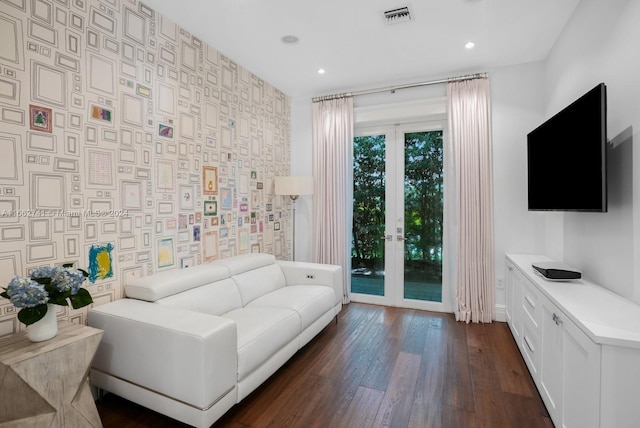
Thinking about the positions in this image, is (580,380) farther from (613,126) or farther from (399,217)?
(399,217)

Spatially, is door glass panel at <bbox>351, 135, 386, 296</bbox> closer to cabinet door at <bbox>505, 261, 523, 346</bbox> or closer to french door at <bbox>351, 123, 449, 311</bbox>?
french door at <bbox>351, 123, 449, 311</bbox>

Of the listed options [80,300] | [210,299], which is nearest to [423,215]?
[210,299]

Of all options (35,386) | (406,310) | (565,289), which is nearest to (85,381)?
(35,386)

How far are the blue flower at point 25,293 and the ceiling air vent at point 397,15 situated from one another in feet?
9.65

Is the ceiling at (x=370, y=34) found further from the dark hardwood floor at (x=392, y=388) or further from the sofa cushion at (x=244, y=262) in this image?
the dark hardwood floor at (x=392, y=388)

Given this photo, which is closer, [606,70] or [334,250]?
[606,70]

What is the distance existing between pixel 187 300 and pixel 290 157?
2.70 meters

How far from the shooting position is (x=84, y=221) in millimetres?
2100

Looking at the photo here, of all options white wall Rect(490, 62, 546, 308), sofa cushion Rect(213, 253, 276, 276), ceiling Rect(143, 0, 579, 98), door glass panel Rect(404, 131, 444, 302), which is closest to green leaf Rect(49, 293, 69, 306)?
sofa cushion Rect(213, 253, 276, 276)

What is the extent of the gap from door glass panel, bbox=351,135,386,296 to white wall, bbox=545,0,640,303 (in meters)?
2.07

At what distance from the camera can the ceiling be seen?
2553 millimetres

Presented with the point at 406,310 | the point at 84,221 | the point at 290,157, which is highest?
the point at 290,157

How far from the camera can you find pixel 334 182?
14.0 ft

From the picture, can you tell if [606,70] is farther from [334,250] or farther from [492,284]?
[334,250]
